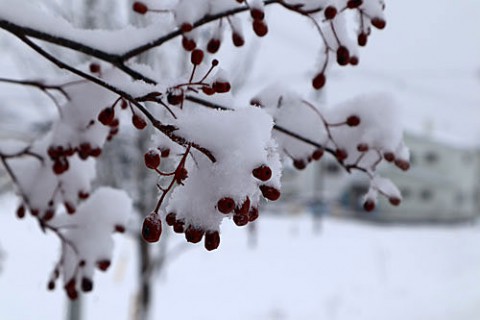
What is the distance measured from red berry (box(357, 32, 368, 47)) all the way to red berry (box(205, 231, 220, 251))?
75cm

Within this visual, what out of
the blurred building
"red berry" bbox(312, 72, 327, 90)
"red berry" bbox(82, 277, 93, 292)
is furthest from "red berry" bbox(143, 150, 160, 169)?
the blurred building

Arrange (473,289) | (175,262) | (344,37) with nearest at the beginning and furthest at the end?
(344,37) < (473,289) < (175,262)

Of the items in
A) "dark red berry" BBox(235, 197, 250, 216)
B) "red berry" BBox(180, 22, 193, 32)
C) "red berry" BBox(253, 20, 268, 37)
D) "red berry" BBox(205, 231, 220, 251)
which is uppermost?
"red berry" BBox(253, 20, 268, 37)

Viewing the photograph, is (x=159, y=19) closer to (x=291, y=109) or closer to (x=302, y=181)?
(x=291, y=109)

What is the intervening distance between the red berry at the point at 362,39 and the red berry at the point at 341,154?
297 mm

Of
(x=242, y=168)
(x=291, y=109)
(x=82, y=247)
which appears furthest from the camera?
(x=82, y=247)

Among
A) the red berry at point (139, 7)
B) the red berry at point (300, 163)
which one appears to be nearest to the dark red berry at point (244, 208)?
the red berry at point (300, 163)

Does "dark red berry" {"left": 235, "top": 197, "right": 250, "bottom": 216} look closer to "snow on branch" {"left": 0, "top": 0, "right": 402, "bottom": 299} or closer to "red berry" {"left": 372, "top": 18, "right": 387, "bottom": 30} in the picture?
"snow on branch" {"left": 0, "top": 0, "right": 402, "bottom": 299}

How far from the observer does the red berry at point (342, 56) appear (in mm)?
1240

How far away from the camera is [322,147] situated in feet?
4.54

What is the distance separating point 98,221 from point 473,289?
9371 mm

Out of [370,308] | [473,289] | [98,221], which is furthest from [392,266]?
[98,221]

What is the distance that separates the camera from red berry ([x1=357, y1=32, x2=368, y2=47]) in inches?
49.9

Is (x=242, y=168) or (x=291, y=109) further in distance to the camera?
(x=291, y=109)
